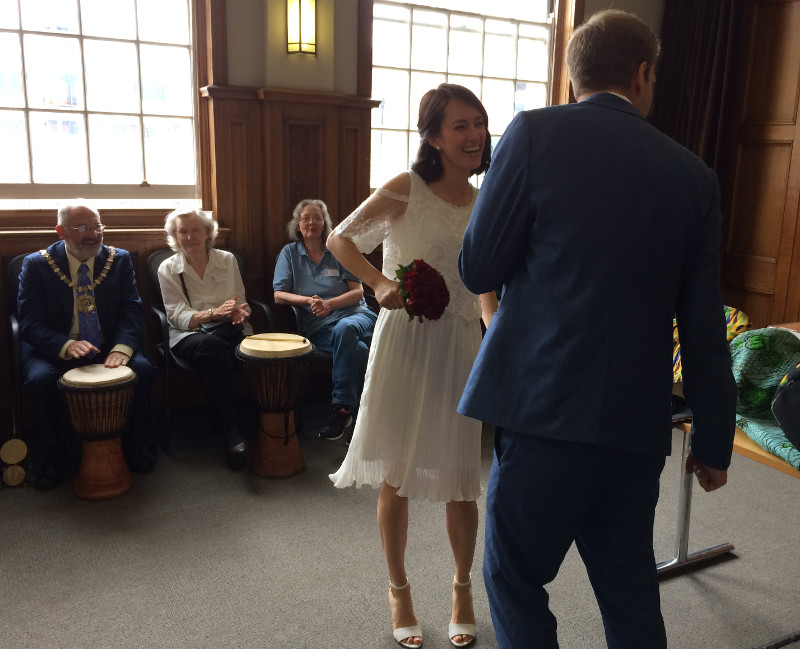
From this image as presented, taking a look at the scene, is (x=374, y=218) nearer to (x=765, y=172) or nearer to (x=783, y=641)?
(x=783, y=641)

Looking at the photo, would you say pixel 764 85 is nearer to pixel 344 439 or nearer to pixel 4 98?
pixel 344 439

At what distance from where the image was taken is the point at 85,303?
11.1 feet

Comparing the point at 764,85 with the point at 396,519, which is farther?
the point at 764,85

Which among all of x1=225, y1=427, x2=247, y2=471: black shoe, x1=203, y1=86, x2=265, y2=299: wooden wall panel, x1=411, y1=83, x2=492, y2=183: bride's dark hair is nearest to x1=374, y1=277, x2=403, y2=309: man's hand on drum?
x1=411, y1=83, x2=492, y2=183: bride's dark hair

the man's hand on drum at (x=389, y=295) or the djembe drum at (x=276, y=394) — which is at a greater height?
the man's hand on drum at (x=389, y=295)

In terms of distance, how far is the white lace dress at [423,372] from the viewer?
2004mm

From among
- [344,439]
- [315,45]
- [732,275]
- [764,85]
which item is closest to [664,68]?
[764,85]

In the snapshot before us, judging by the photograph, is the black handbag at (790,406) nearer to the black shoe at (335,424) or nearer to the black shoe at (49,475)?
the black shoe at (335,424)

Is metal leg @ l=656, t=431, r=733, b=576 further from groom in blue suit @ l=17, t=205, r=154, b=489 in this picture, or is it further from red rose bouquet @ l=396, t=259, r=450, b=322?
groom in blue suit @ l=17, t=205, r=154, b=489

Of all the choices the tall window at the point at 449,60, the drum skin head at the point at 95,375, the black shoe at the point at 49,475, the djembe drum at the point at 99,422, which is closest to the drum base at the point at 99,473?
the djembe drum at the point at 99,422

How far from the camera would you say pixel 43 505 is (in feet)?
9.80

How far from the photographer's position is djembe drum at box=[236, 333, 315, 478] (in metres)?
3.29

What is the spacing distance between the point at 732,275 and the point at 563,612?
3541 mm

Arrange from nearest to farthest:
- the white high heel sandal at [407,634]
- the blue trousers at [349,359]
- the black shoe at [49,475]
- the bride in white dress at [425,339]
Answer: the bride in white dress at [425,339] → the white high heel sandal at [407,634] → the black shoe at [49,475] → the blue trousers at [349,359]
